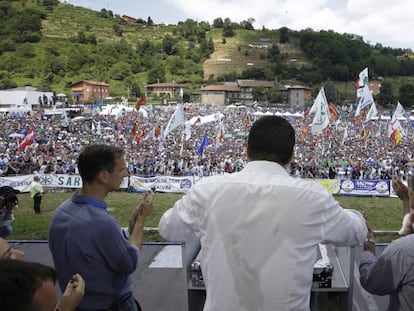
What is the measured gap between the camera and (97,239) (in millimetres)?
2324

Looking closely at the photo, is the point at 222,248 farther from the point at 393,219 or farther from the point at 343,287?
the point at 393,219

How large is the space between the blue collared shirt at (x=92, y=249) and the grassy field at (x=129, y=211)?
645 cm

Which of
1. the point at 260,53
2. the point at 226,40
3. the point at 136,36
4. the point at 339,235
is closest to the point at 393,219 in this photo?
the point at 339,235

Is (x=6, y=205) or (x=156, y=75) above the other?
(x=156, y=75)

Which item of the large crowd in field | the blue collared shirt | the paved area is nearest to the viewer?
the blue collared shirt

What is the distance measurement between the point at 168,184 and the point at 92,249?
14805 millimetres

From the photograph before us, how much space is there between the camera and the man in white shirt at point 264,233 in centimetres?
173

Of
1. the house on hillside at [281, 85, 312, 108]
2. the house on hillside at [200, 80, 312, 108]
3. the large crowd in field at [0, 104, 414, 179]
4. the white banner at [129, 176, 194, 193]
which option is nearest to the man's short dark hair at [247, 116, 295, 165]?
the white banner at [129, 176, 194, 193]

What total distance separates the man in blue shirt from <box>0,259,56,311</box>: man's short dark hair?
927 mm

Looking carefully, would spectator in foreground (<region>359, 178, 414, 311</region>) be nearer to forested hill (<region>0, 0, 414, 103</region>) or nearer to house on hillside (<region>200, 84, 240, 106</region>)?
house on hillside (<region>200, 84, 240, 106</region>)

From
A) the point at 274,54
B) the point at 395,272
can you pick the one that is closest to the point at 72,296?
the point at 395,272

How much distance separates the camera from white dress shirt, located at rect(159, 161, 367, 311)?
1.73m

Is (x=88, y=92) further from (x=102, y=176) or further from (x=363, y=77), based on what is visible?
(x=102, y=176)

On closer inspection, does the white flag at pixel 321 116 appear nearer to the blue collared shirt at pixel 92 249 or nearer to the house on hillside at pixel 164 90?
the blue collared shirt at pixel 92 249
